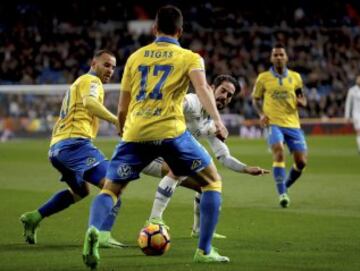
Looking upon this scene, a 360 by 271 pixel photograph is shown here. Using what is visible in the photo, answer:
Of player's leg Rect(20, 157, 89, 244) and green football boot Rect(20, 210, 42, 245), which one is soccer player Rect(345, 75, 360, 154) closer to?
player's leg Rect(20, 157, 89, 244)

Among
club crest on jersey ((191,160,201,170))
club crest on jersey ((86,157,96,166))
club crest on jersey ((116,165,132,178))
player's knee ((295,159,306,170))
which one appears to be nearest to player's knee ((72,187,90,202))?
club crest on jersey ((86,157,96,166))

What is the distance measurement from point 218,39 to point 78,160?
120ft

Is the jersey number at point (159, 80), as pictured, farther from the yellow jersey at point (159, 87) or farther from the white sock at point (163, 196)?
the white sock at point (163, 196)

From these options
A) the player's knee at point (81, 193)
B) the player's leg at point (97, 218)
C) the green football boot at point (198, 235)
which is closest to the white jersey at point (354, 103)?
the green football boot at point (198, 235)

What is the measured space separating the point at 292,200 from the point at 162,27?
726cm

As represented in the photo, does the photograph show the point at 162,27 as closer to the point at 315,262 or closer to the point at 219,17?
the point at 315,262

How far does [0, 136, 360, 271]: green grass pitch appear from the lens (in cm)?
784

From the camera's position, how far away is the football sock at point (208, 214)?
7543 millimetres

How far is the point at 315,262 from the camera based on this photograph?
25.6 feet

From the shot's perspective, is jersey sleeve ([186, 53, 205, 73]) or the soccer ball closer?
jersey sleeve ([186, 53, 205, 73])

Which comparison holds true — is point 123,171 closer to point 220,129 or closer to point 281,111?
point 220,129

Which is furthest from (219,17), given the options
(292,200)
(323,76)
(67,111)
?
(67,111)

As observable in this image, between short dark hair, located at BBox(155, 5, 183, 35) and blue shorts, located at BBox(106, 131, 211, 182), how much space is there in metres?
0.85

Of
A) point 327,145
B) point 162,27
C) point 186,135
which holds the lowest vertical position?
point 327,145
